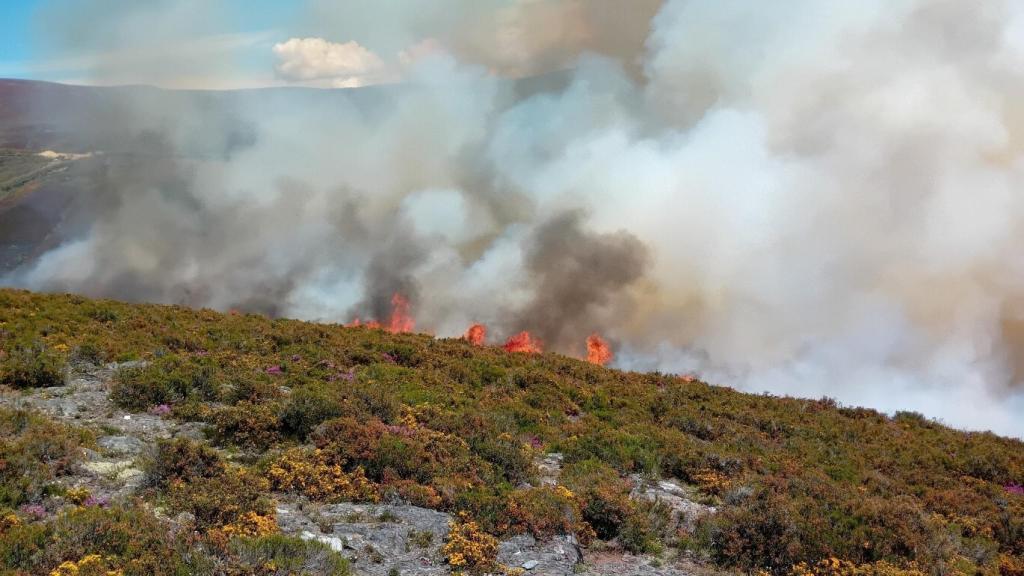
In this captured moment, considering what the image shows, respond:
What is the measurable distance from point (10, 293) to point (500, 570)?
21.9 metres

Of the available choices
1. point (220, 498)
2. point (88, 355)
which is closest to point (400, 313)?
point (88, 355)

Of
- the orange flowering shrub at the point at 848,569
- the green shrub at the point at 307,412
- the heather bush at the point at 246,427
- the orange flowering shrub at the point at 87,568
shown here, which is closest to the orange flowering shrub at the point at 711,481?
the orange flowering shrub at the point at 848,569

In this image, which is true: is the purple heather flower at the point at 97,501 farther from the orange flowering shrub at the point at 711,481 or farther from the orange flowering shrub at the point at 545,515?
the orange flowering shrub at the point at 711,481

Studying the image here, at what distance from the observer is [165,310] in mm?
23656

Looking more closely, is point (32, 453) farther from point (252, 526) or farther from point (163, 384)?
point (163, 384)

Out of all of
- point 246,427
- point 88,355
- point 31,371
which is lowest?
point 246,427

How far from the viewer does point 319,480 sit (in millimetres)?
10867

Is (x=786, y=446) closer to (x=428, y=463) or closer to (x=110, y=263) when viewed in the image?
(x=428, y=463)

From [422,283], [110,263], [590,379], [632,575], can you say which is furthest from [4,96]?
[632,575]

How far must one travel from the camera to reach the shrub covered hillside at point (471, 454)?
30.7ft

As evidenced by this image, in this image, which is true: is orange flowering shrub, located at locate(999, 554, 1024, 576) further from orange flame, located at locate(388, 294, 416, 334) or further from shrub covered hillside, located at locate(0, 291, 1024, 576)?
orange flame, located at locate(388, 294, 416, 334)

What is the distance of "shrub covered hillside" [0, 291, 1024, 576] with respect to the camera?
9352mm

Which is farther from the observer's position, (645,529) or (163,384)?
(163,384)

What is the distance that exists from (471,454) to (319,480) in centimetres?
314
